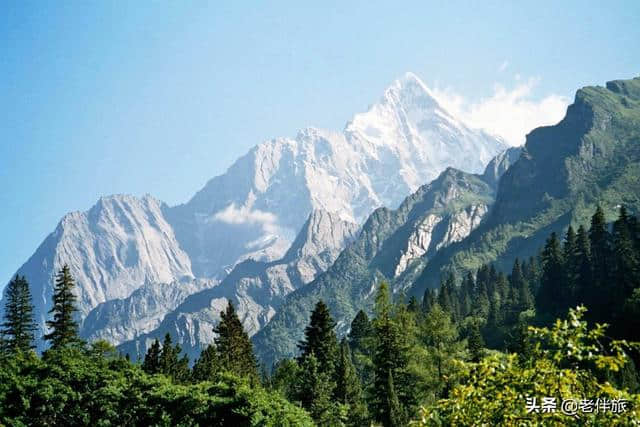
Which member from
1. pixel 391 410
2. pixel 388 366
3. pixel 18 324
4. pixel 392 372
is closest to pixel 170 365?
pixel 18 324

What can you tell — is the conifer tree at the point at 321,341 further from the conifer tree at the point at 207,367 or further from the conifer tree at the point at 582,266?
the conifer tree at the point at 582,266

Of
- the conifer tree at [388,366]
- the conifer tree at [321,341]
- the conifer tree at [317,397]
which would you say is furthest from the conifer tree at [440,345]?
the conifer tree at [321,341]

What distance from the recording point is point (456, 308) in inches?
6289

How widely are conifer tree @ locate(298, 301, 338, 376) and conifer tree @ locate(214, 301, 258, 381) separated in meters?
10.9

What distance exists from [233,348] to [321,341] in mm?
16127

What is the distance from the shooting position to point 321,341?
72812mm

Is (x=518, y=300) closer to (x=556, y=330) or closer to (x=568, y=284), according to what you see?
(x=568, y=284)

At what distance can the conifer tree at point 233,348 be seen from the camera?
259 ft

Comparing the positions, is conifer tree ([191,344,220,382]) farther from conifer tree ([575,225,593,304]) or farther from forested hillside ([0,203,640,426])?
conifer tree ([575,225,593,304])

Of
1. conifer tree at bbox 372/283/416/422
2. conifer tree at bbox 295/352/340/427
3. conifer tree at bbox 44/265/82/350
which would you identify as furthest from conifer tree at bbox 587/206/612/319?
conifer tree at bbox 44/265/82/350

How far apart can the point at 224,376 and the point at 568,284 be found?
86.3 metres

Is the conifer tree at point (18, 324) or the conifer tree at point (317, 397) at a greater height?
the conifer tree at point (18, 324)

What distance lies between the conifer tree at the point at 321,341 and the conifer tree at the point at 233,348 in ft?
35.8

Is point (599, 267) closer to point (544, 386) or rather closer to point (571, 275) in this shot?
point (571, 275)
